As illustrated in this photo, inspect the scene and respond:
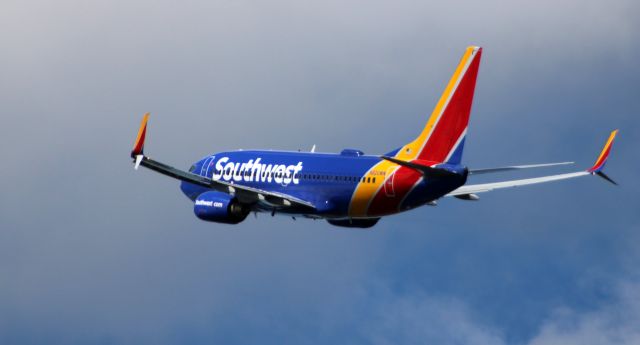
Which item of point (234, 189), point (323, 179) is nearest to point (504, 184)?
point (323, 179)

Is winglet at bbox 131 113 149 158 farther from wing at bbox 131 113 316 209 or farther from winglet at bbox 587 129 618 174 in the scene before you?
winglet at bbox 587 129 618 174

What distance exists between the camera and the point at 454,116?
121375 mm

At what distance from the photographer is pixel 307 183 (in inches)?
5098

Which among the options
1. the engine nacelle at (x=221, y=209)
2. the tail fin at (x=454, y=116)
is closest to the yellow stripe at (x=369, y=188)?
the tail fin at (x=454, y=116)

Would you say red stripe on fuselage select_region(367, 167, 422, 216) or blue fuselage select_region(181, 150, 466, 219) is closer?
red stripe on fuselage select_region(367, 167, 422, 216)

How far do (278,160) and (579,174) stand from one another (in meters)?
22.5

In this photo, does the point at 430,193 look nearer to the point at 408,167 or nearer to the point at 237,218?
the point at 408,167

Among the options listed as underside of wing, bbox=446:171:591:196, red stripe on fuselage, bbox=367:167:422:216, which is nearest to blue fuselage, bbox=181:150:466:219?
red stripe on fuselage, bbox=367:167:422:216

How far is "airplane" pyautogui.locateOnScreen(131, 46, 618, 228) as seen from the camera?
397 ft

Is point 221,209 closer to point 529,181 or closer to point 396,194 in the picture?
point 396,194

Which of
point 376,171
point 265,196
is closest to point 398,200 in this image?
point 376,171

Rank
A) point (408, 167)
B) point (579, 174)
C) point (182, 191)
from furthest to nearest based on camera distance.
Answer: point (182, 191) < point (579, 174) < point (408, 167)

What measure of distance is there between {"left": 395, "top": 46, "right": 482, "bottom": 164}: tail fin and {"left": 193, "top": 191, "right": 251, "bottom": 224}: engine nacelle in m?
15.9

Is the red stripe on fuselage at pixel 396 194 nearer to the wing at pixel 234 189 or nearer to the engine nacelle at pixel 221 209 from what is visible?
the wing at pixel 234 189
